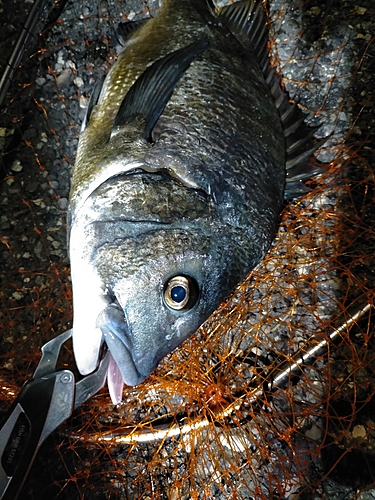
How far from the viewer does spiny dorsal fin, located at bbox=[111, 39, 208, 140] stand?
1.72 m

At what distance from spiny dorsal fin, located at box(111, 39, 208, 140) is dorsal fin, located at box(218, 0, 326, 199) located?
570 mm

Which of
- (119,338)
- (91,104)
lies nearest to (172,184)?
(119,338)

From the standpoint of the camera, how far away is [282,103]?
2133 mm

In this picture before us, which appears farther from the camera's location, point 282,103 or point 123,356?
point 282,103

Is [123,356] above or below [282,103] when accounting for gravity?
below

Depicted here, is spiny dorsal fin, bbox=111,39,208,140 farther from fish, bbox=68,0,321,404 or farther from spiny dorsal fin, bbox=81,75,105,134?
spiny dorsal fin, bbox=81,75,105,134

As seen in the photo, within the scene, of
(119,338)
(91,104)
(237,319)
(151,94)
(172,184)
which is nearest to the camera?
(119,338)

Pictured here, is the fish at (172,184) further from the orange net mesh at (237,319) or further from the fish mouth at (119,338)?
the orange net mesh at (237,319)

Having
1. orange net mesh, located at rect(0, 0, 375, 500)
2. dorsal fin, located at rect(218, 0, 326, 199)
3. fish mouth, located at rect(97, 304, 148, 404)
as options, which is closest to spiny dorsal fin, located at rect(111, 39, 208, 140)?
dorsal fin, located at rect(218, 0, 326, 199)

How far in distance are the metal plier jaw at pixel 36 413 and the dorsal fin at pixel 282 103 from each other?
1.27 m

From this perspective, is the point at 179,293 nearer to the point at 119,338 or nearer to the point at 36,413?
the point at 119,338

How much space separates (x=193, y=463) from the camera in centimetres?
219

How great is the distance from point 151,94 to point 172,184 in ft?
1.45

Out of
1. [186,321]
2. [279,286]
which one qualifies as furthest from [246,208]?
[279,286]
